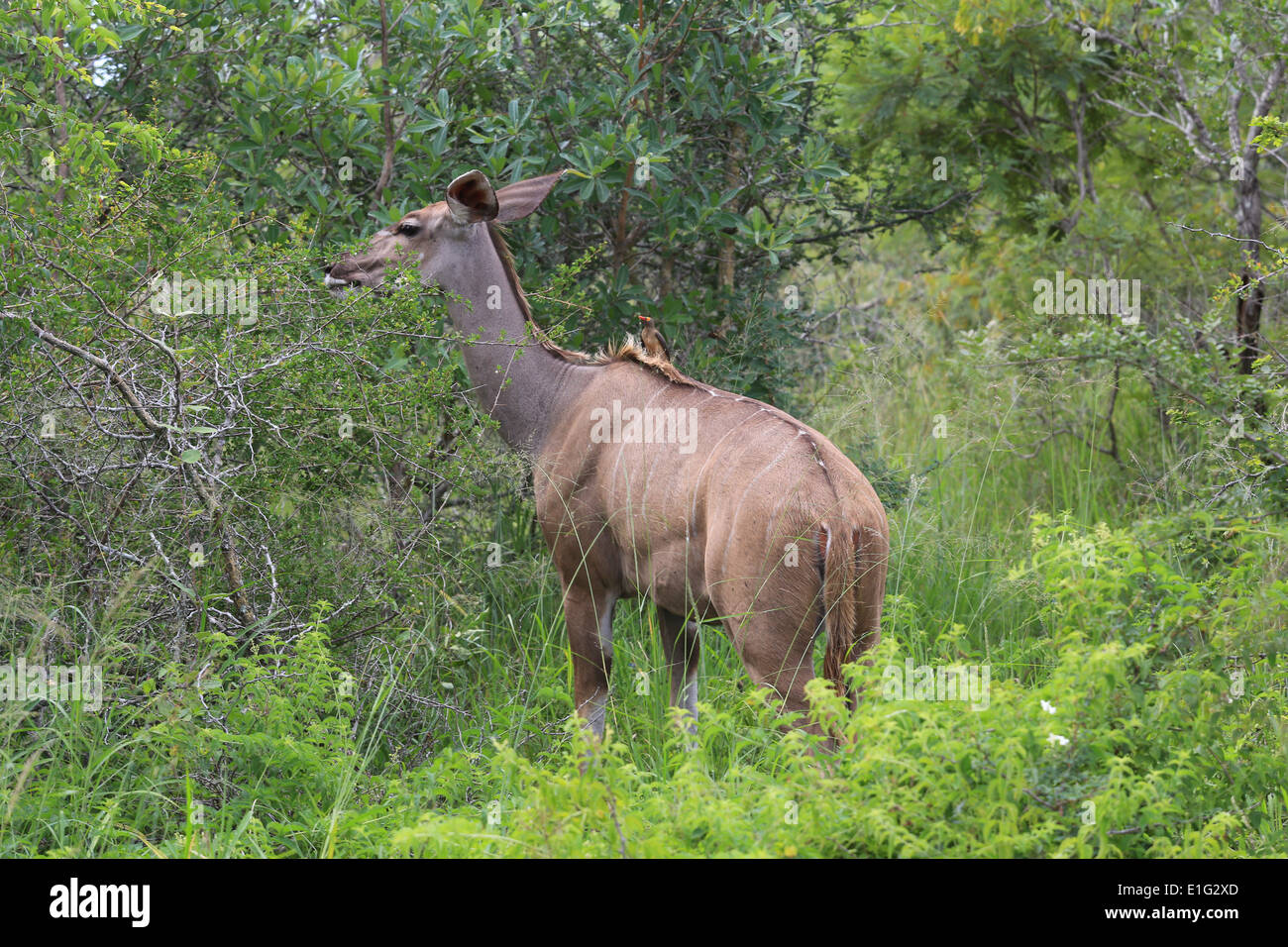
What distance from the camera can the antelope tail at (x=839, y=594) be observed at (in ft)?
13.0

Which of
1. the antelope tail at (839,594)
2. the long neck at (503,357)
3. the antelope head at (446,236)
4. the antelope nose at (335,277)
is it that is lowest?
the antelope tail at (839,594)

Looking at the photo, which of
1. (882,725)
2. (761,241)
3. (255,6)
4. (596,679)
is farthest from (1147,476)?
(255,6)

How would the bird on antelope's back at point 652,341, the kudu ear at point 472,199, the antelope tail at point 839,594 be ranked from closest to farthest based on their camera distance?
the antelope tail at point 839,594, the bird on antelope's back at point 652,341, the kudu ear at point 472,199

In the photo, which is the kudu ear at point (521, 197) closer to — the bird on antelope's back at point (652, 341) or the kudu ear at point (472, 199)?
the kudu ear at point (472, 199)

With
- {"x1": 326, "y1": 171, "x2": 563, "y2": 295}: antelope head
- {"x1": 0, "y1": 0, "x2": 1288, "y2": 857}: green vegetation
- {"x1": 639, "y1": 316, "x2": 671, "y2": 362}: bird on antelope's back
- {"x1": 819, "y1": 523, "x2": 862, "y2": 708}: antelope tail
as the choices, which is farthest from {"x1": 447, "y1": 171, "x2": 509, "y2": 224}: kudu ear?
{"x1": 819, "y1": 523, "x2": 862, "y2": 708}: antelope tail

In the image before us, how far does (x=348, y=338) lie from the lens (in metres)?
5.10

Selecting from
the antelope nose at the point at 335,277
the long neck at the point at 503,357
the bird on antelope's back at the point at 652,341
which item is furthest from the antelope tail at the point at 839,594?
the antelope nose at the point at 335,277

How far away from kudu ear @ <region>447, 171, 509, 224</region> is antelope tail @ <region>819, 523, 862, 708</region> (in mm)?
2335

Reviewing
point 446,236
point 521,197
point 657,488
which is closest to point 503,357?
point 446,236

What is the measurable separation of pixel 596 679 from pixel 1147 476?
3617mm

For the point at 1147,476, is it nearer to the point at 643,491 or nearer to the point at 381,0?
the point at 643,491

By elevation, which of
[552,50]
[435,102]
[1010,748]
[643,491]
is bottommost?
[1010,748]
